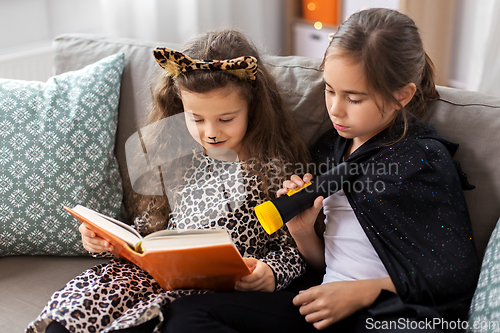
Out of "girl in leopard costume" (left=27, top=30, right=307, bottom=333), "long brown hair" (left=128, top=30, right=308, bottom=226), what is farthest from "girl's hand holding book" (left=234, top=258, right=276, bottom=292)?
"long brown hair" (left=128, top=30, right=308, bottom=226)

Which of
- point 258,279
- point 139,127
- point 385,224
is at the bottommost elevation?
point 258,279

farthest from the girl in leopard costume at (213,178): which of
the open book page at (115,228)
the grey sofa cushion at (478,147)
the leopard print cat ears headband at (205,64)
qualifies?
the grey sofa cushion at (478,147)

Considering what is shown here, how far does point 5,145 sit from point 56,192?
0.18 meters

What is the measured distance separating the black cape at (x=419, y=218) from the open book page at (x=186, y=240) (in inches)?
13.4

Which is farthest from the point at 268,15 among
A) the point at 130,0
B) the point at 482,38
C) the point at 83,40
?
the point at 83,40

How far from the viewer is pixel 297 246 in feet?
3.59

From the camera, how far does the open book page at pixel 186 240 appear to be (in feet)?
2.54

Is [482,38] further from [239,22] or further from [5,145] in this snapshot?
[5,145]

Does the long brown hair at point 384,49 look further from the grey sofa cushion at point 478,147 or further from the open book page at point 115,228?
the open book page at point 115,228

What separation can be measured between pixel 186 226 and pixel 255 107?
33 cm

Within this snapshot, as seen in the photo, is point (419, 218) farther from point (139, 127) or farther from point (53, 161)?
point (53, 161)

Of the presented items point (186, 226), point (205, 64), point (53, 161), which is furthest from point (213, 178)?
point (53, 161)

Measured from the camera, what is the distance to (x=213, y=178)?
3.67 ft

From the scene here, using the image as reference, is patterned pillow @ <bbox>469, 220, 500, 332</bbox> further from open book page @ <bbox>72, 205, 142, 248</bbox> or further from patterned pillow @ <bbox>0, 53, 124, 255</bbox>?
patterned pillow @ <bbox>0, 53, 124, 255</bbox>
